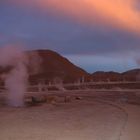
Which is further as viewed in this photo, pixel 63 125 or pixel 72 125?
pixel 63 125

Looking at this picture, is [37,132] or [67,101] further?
[67,101]

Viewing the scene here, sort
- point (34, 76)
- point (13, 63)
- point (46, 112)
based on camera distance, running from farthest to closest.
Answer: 1. point (34, 76)
2. point (13, 63)
3. point (46, 112)

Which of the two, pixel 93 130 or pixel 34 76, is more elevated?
pixel 34 76

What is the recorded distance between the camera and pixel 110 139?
12.5 meters

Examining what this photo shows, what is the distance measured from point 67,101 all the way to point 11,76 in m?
3.59

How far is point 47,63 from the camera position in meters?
75.6

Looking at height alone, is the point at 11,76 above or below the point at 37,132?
above

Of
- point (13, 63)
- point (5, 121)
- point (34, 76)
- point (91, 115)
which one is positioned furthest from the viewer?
point (34, 76)

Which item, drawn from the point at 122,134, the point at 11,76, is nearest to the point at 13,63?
the point at 11,76

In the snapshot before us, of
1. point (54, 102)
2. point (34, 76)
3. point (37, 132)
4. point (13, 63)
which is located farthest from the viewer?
point (34, 76)

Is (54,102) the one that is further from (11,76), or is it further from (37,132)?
(37,132)

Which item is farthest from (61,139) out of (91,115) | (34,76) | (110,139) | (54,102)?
(34,76)

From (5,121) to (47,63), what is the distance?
58031 millimetres

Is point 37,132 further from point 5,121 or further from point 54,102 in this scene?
point 54,102
